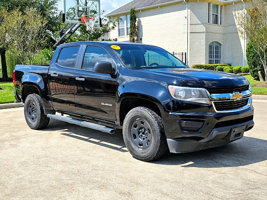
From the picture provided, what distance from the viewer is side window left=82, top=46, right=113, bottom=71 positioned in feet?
18.9

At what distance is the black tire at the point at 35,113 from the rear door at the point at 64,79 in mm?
505

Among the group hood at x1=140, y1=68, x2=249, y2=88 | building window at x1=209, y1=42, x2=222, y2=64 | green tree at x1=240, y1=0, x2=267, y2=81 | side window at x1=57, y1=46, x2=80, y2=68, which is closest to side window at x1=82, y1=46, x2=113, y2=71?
side window at x1=57, y1=46, x2=80, y2=68

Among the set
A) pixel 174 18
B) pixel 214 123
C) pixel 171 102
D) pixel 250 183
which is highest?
pixel 174 18

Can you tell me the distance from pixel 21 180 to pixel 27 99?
361cm

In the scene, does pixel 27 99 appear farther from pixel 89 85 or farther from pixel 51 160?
pixel 51 160

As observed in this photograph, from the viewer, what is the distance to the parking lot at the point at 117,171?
377 cm

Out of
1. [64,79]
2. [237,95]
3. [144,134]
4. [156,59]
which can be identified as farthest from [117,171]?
[64,79]

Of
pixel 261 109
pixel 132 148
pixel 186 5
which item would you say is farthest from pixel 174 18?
pixel 132 148

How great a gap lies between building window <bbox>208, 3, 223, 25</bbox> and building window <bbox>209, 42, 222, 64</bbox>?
205 cm

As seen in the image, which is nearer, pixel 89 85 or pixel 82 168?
pixel 82 168

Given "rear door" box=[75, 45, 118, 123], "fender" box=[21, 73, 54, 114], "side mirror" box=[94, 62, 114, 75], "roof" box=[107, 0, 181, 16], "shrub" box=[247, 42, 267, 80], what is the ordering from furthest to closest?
1. "roof" box=[107, 0, 181, 16]
2. "shrub" box=[247, 42, 267, 80]
3. "fender" box=[21, 73, 54, 114]
4. "rear door" box=[75, 45, 118, 123]
5. "side mirror" box=[94, 62, 114, 75]

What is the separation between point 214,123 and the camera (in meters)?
4.48

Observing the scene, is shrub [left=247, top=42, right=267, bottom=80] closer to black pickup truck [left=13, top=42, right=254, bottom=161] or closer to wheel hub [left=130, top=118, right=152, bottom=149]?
black pickup truck [left=13, top=42, right=254, bottom=161]

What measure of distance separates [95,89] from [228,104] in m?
2.30
